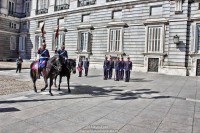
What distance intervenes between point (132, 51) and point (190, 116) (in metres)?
17.8

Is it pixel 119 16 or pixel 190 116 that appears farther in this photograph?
pixel 119 16

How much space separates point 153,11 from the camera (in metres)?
23.1

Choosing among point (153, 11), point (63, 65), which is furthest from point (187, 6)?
point (63, 65)

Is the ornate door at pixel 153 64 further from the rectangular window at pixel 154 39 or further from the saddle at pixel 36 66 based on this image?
the saddle at pixel 36 66

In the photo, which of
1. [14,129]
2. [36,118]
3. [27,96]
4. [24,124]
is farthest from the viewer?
[27,96]

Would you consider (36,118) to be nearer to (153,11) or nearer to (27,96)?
(27,96)

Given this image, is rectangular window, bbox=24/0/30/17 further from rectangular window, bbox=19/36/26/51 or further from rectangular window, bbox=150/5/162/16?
rectangular window, bbox=150/5/162/16

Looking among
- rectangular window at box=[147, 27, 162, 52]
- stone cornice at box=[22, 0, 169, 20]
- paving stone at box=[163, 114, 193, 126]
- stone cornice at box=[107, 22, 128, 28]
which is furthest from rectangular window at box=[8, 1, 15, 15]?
paving stone at box=[163, 114, 193, 126]

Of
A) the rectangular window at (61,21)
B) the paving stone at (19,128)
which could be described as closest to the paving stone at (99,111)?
the paving stone at (19,128)

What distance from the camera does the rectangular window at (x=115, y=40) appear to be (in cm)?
2538

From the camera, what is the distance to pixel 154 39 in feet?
74.5

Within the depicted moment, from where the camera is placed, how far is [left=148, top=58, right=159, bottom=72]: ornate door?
74.5 ft

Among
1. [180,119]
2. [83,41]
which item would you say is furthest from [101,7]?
[180,119]

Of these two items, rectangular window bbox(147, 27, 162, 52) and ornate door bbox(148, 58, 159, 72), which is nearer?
rectangular window bbox(147, 27, 162, 52)
